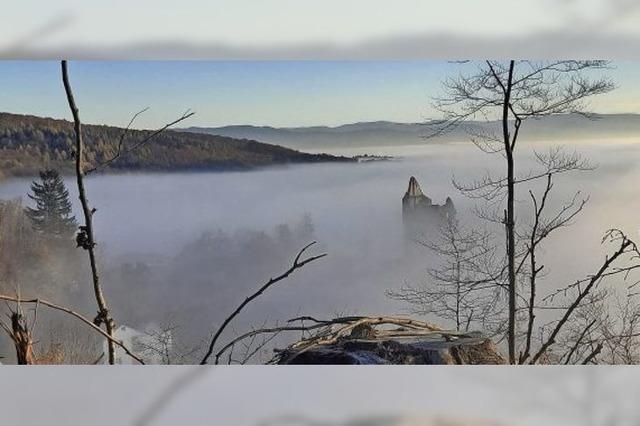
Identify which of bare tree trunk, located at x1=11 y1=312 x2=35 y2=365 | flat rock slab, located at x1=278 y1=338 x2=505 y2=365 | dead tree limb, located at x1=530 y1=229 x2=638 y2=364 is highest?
dead tree limb, located at x1=530 y1=229 x2=638 y2=364

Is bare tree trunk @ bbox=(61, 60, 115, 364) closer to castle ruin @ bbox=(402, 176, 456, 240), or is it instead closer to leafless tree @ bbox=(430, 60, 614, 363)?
castle ruin @ bbox=(402, 176, 456, 240)

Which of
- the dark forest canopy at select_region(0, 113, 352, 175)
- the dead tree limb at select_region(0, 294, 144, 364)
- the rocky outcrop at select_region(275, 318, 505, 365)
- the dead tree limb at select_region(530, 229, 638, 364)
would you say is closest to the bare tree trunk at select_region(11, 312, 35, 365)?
the dead tree limb at select_region(0, 294, 144, 364)

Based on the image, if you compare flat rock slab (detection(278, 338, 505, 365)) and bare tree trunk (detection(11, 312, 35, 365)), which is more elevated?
bare tree trunk (detection(11, 312, 35, 365))

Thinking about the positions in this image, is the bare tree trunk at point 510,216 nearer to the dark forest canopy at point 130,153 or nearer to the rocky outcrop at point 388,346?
the rocky outcrop at point 388,346

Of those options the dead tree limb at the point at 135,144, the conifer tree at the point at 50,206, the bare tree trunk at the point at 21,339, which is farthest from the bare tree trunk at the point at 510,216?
the bare tree trunk at the point at 21,339

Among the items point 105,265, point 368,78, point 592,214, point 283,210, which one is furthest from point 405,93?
point 105,265

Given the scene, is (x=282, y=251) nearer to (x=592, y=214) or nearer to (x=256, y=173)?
(x=256, y=173)
